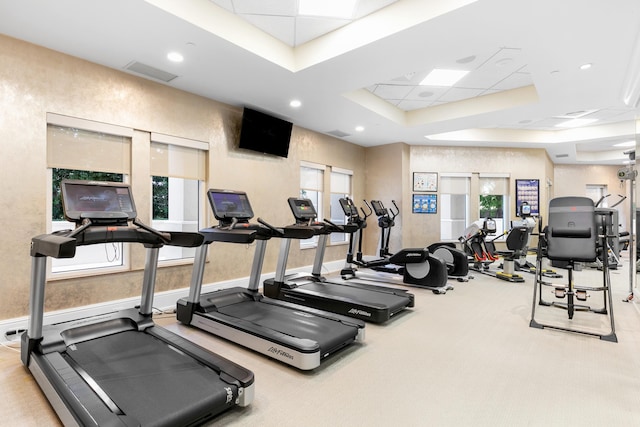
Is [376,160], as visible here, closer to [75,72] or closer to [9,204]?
[75,72]

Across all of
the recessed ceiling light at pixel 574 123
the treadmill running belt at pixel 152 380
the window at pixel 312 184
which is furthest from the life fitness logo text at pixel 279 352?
the recessed ceiling light at pixel 574 123

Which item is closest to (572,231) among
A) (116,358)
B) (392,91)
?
(392,91)

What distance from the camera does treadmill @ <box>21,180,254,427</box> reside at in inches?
74.6

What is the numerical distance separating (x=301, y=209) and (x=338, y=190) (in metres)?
3.35

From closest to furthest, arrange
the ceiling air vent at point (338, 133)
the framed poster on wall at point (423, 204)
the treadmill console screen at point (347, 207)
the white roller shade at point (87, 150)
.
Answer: the white roller shade at point (87, 150)
the treadmill console screen at point (347, 207)
the ceiling air vent at point (338, 133)
the framed poster on wall at point (423, 204)

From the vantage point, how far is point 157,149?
459 centimetres

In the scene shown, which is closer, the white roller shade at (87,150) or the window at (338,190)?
the white roller shade at (87,150)

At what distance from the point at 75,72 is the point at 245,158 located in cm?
246

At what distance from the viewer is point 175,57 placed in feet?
12.4

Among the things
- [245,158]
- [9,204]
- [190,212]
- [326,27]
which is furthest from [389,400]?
[190,212]

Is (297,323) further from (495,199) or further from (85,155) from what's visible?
(495,199)

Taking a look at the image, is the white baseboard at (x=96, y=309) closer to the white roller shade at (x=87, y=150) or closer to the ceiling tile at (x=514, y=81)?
the white roller shade at (x=87, y=150)

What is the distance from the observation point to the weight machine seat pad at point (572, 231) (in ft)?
11.8

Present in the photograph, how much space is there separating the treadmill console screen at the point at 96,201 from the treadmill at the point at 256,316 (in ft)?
2.84
